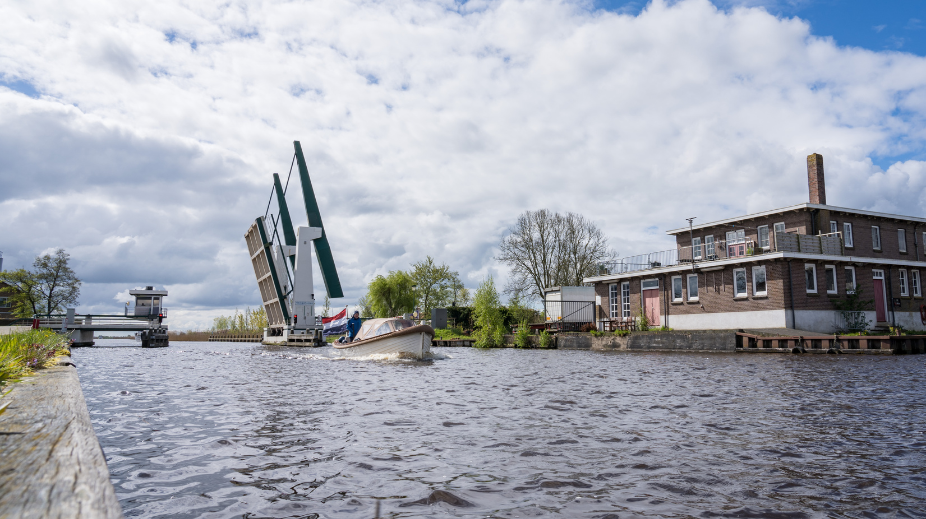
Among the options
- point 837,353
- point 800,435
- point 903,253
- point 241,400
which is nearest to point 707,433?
point 800,435

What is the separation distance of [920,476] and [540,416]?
424cm

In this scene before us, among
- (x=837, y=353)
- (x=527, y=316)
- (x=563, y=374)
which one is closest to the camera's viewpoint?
(x=563, y=374)

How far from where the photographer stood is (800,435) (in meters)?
6.35

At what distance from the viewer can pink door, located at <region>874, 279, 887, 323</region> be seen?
3094 cm

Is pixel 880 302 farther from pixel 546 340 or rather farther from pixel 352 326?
pixel 352 326

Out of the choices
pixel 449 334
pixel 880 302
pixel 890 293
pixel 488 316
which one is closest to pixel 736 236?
pixel 880 302

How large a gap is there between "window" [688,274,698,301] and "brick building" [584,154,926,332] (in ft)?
0.18

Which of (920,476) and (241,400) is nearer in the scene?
(920,476)

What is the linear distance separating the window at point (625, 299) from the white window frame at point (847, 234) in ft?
40.7

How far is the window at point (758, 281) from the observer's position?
94.5ft

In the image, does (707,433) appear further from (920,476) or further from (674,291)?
(674,291)

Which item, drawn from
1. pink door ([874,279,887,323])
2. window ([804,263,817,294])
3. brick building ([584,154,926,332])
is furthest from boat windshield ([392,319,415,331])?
pink door ([874,279,887,323])

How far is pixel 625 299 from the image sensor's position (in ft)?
123

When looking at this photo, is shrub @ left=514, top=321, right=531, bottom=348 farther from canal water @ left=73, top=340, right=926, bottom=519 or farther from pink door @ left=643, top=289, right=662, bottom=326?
canal water @ left=73, top=340, right=926, bottom=519
